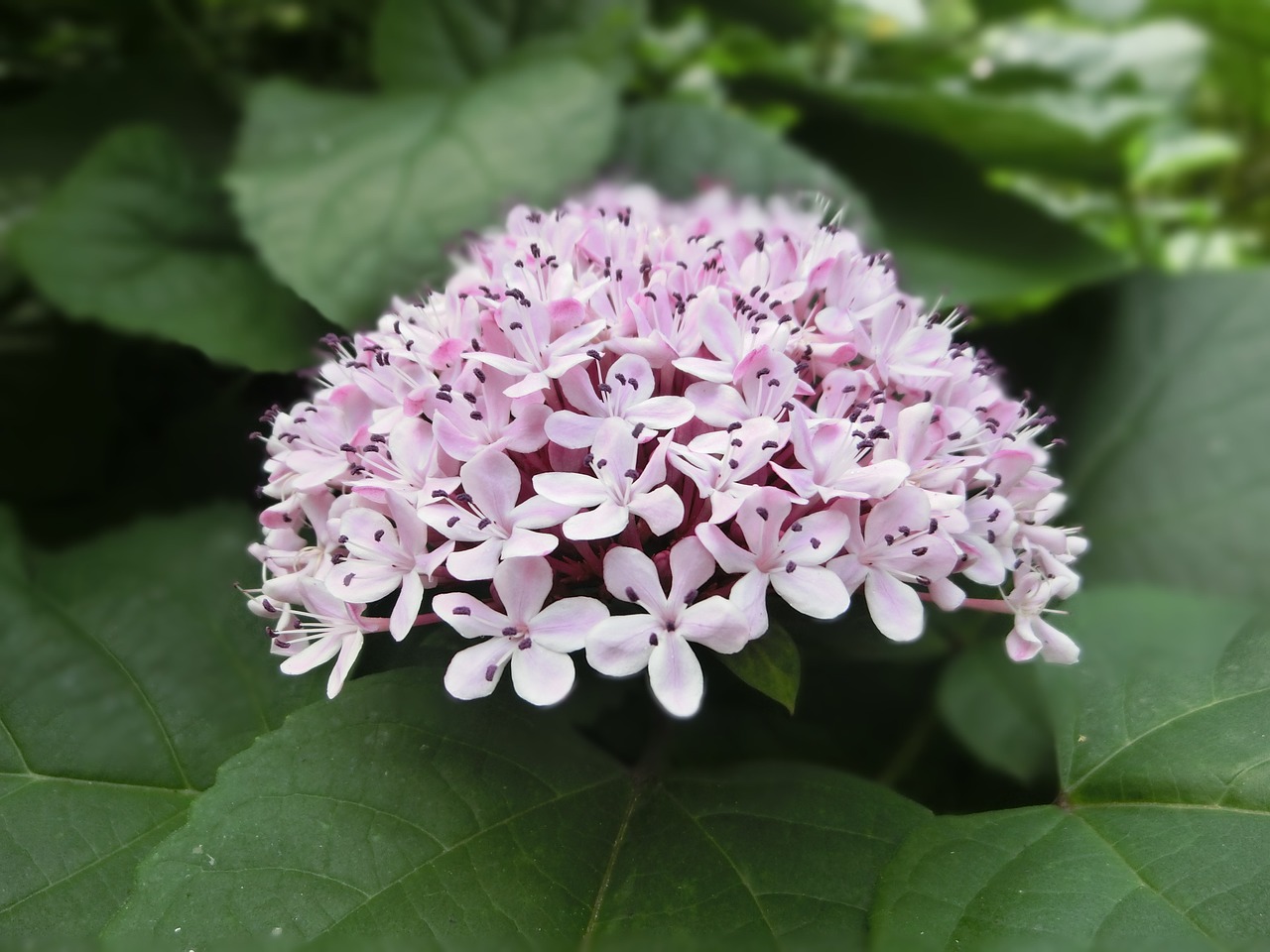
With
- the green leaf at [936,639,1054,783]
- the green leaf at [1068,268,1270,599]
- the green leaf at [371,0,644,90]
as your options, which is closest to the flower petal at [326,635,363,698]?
the green leaf at [936,639,1054,783]

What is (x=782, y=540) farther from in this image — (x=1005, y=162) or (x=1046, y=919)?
(x=1005, y=162)

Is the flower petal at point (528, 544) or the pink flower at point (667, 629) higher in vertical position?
the flower petal at point (528, 544)

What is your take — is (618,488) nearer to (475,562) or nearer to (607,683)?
(475,562)

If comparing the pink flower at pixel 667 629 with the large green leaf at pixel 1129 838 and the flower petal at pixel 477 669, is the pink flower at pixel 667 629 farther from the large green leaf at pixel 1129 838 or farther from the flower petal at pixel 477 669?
the large green leaf at pixel 1129 838

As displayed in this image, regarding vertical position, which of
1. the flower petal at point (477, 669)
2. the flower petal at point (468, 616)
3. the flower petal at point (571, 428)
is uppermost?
the flower petal at point (571, 428)

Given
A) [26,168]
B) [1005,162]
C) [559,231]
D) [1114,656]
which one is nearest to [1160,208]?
[1005,162]

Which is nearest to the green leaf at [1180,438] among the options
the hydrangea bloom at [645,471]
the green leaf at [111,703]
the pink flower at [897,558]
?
the hydrangea bloom at [645,471]

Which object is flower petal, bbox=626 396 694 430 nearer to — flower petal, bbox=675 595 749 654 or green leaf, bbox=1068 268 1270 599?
flower petal, bbox=675 595 749 654
